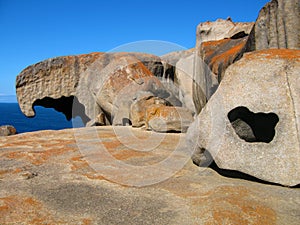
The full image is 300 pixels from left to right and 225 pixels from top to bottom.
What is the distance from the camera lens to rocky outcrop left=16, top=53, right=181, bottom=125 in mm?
10461

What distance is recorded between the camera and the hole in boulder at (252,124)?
11.4 feet

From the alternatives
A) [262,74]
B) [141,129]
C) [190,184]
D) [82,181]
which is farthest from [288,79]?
[141,129]

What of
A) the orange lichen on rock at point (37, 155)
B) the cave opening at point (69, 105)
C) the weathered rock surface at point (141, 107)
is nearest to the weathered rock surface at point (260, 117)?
the orange lichen on rock at point (37, 155)

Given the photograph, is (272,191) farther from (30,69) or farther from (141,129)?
(30,69)

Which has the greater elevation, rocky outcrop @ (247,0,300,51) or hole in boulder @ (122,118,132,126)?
rocky outcrop @ (247,0,300,51)

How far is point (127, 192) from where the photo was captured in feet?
9.75

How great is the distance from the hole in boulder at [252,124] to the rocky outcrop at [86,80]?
668 centimetres

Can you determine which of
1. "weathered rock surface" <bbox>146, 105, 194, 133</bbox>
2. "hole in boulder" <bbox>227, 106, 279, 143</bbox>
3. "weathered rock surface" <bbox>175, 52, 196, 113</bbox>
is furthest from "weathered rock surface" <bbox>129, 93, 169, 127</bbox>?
"hole in boulder" <bbox>227, 106, 279, 143</bbox>

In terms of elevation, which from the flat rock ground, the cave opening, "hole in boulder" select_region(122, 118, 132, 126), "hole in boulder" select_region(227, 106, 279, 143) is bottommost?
the cave opening

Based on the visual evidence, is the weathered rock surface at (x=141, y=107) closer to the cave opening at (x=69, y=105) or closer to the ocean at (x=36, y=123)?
the cave opening at (x=69, y=105)

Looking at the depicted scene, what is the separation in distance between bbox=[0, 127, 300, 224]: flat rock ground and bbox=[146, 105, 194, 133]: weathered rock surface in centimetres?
216

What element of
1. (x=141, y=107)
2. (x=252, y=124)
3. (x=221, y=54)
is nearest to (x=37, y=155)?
(x=252, y=124)

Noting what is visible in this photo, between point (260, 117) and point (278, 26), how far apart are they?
2006 millimetres

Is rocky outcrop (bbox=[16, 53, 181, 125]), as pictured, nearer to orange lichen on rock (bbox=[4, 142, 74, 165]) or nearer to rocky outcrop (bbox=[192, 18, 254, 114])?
rocky outcrop (bbox=[192, 18, 254, 114])
